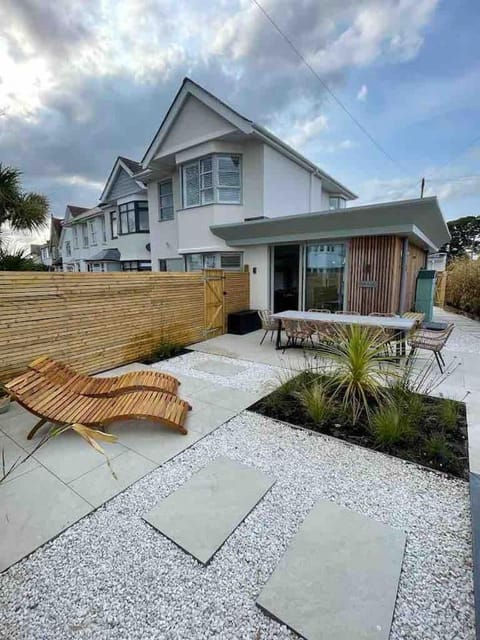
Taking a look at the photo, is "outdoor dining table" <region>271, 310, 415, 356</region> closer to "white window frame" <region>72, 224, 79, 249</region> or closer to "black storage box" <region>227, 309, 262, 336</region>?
"black storage box" <region>227, 309, 262, 336</region>

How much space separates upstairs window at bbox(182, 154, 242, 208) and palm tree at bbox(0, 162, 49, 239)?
5.09 metres

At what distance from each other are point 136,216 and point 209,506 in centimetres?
1616

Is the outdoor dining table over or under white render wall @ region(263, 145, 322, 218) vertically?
under

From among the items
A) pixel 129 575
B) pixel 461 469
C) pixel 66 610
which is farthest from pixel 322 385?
pixel 66 610

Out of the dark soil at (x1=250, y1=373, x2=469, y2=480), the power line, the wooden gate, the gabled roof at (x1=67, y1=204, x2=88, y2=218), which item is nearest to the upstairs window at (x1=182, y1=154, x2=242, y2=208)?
the wooden gate

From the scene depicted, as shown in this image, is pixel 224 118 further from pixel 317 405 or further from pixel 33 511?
pixel 33 511

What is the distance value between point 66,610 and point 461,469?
334cm

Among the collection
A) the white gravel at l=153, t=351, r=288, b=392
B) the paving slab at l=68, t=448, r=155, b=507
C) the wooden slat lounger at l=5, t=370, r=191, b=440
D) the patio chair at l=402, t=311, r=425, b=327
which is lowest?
the white gravel at l=153, t=351, r=288, b=392

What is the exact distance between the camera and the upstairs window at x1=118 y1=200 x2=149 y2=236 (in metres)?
16.0

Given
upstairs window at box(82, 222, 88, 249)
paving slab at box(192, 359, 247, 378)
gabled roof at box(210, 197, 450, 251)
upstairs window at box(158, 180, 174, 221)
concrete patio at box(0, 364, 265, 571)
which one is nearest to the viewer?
concrete patio at box(0, 364, 265, 571)

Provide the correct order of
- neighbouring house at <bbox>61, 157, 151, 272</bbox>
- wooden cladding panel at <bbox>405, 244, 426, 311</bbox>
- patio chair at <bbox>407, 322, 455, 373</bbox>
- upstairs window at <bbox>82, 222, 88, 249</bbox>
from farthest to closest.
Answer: upstairs window at <bbox>82, 222, 88, 249</bbox>
neighbouring house at <bbox>61, 157, 151, 272</bbox>
wooden cladding panel at <bbox>405, 244, 426, 311</bbox>
patio chair at <bbox>407, 322, 455, 373</bbox>

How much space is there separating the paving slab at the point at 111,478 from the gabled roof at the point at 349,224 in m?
6.94

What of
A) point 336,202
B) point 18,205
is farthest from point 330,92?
point 18,205

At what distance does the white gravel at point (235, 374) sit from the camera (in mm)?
Answer: 5336
